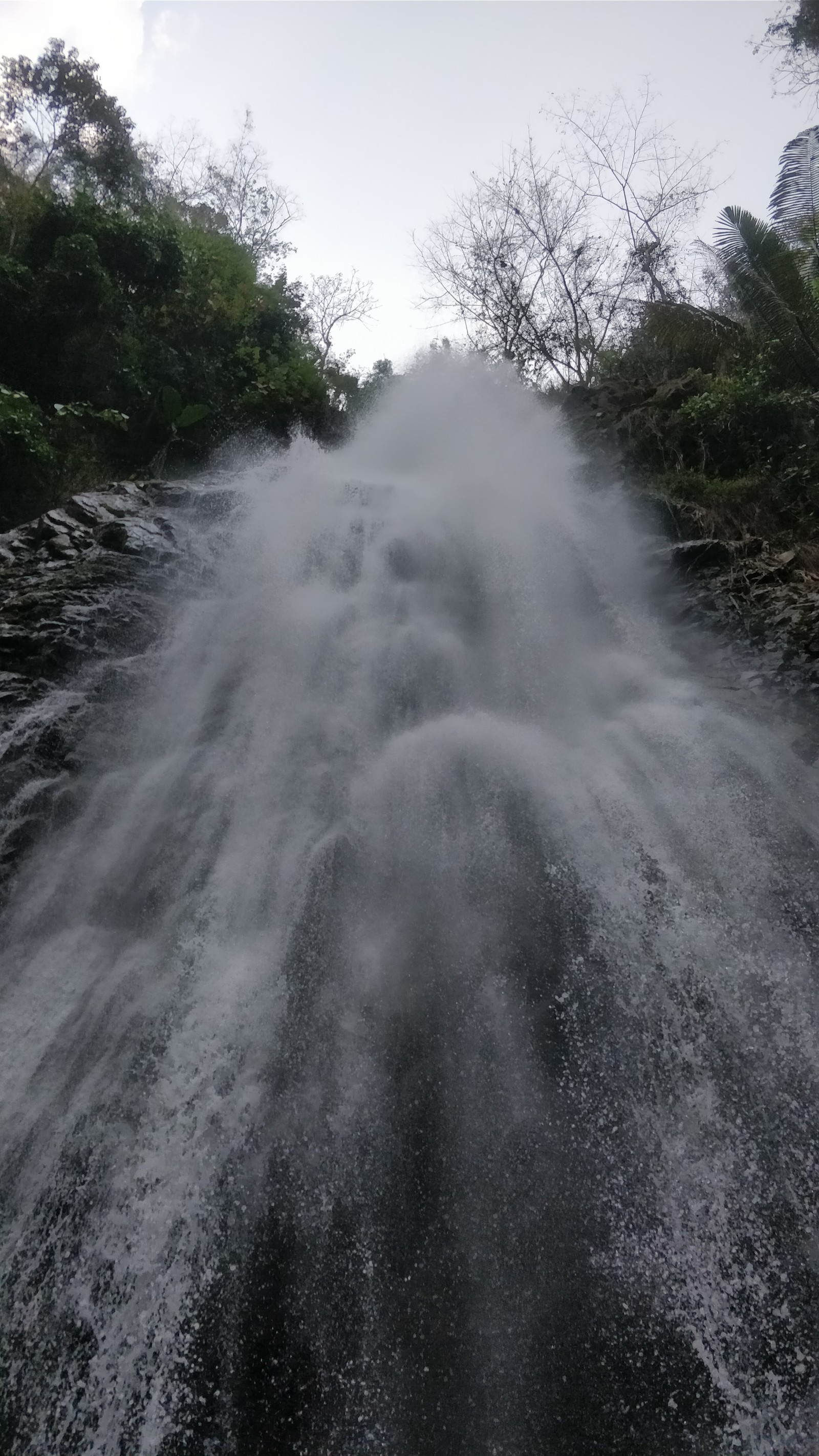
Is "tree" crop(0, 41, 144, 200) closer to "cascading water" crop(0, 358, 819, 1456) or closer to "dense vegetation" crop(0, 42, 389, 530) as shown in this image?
"dense vegetation" crop(0, 42, 389, 530)

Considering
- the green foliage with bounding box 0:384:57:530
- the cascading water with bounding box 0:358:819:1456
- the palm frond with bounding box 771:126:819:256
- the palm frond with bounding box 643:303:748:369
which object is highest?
the palm frond with bounding box 771:126:819:256

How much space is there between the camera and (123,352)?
42.1ft

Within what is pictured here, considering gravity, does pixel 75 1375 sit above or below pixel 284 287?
below

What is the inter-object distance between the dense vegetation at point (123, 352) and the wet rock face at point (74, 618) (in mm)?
1522

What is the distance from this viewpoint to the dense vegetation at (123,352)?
36.7ft

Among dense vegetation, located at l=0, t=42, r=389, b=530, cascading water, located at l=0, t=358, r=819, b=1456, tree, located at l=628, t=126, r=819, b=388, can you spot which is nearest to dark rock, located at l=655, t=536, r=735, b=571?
cascading water, located at l=0, t=358, r=819, b=1456

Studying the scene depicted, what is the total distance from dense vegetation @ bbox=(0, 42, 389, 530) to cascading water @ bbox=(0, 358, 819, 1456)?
5.45 meters

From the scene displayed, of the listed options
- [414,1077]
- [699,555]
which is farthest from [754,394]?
[414,1077]

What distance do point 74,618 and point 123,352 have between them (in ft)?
24.9

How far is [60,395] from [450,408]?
7.11 m

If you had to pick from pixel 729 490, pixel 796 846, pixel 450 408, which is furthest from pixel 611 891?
pixel 450 408

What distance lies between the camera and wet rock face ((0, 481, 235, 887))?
647cm

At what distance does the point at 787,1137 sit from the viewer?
13.9ft

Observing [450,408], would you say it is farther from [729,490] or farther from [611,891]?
[611,891]
